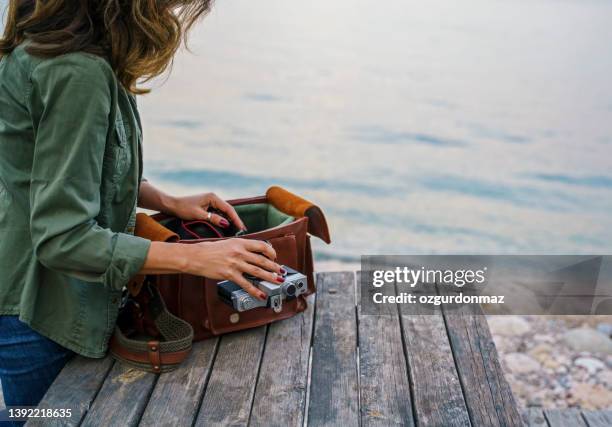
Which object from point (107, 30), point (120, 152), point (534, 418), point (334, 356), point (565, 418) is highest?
point (107, 30)

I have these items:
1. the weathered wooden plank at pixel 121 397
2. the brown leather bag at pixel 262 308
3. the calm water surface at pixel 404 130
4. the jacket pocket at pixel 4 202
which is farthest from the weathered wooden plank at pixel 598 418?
the calm water surface at pixel 404 130

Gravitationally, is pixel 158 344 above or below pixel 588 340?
above

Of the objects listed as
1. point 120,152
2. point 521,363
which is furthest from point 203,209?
point 521,363

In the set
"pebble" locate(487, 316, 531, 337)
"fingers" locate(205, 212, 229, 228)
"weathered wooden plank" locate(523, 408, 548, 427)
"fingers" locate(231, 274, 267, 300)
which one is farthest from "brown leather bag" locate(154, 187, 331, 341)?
"pebble" locate(487, 316, 531, 337)

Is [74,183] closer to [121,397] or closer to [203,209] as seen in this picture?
[121,397]

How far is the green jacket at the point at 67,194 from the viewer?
5.62ft

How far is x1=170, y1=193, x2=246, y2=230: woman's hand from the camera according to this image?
236 centimetres

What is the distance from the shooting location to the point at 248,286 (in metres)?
1.86

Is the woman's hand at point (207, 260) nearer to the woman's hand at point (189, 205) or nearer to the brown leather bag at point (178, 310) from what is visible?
the brown leather bag at point (178, 310)

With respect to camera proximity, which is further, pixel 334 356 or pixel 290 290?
pixel 334 356

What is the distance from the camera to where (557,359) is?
5082 millimetres

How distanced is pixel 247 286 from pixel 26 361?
658 millimetres

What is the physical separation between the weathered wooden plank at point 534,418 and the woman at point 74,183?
5.49 ft

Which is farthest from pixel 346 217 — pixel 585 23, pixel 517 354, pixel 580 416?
pixel 585 23
